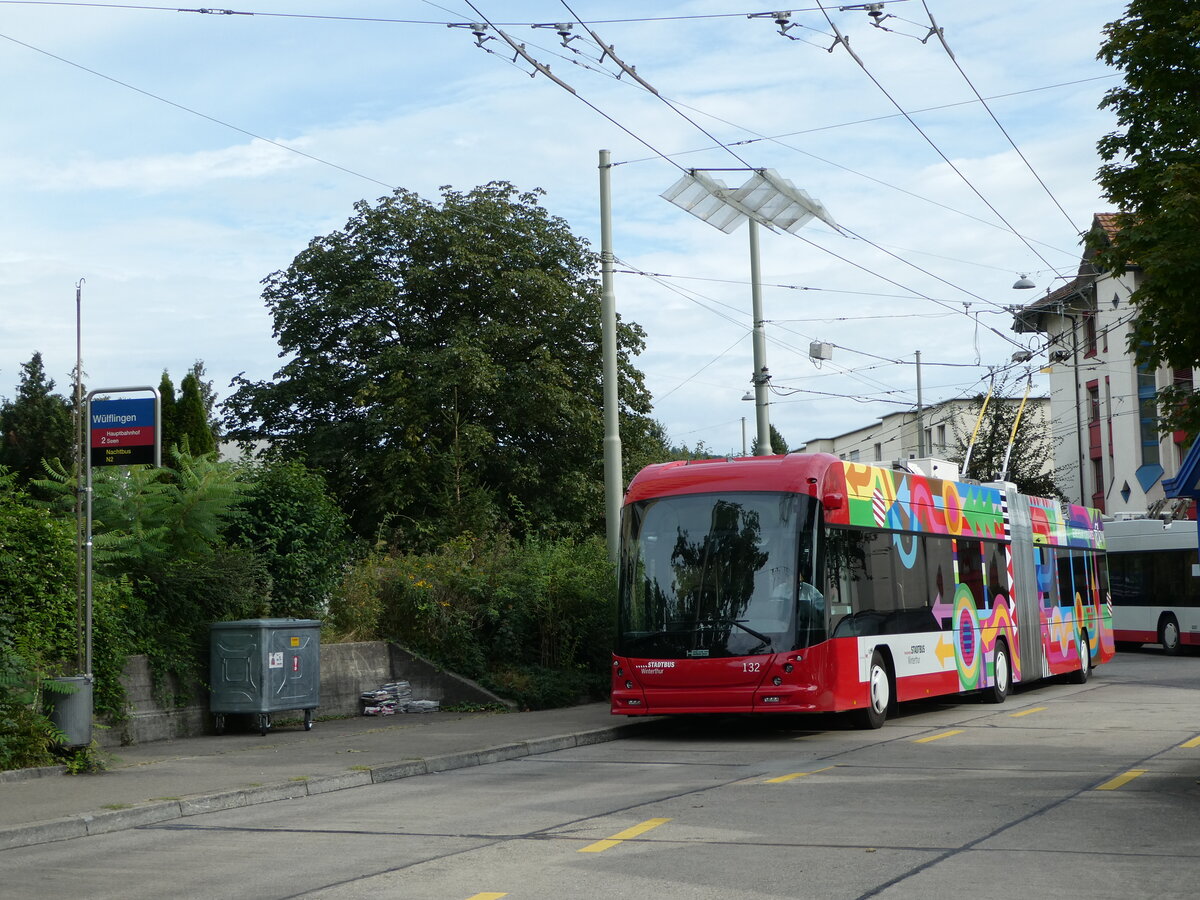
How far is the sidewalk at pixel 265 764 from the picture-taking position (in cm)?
1039

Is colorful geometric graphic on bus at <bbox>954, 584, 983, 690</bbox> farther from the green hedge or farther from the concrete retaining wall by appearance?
the concrete retaining wall

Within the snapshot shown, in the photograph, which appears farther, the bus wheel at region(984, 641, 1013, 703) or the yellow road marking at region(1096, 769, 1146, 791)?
the bus wheel at region(984, 641, 1013, 703)

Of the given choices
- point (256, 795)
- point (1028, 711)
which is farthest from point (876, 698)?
point (256, 795)

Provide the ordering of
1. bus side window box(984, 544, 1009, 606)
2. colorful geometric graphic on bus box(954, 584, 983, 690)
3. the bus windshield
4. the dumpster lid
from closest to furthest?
1. the dumpster lid
2. the bus windshield
3. colorful geometric graphic on bus box(954, 584, 983, 690)
4. bus side window box(984, 544, 1009, 606)

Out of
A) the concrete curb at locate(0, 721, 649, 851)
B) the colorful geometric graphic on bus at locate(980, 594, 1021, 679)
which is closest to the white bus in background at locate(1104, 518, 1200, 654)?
the colorful geometric graphic on bus at locate(980, 594, 1021, 679)

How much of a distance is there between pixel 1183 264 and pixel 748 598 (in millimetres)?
5973

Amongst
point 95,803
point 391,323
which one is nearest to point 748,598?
point 95,803

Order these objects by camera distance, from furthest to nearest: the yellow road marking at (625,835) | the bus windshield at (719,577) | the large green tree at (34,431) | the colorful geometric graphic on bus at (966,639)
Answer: the large green tree at (34,431) < the colorful geometric graphic on bus at (966,639) < the bus windshield at (719,577) < the yellow road marking at (625,835)

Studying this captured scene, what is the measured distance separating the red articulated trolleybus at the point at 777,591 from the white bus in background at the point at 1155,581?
18.5 meters

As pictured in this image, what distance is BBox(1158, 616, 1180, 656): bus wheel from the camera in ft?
117

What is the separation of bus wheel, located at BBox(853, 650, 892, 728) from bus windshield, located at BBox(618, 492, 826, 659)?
1.72m

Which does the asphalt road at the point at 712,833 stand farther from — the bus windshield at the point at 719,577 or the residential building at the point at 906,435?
the residential building at the point at 906,435

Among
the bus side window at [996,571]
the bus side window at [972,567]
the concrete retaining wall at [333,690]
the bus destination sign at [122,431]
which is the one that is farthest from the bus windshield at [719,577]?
the bus side window at [996,571]

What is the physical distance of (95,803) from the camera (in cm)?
1073
